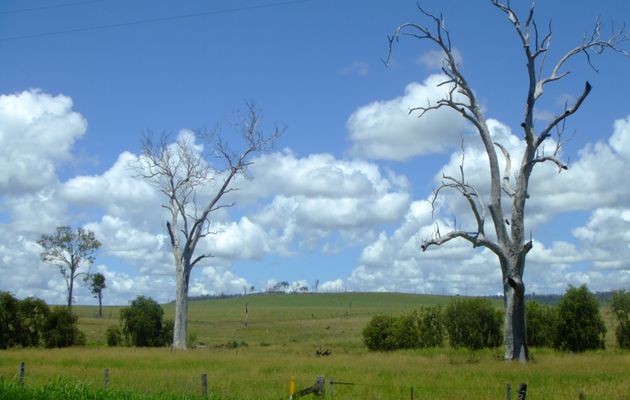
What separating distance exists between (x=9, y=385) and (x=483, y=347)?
89.3ft

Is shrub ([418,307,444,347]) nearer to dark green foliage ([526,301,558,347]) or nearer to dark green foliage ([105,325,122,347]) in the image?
dark green foliage ([526,301,558,347])

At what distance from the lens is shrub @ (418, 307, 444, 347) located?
3997 cm

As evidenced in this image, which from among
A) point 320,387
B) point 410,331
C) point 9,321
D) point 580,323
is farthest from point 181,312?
point 320,387

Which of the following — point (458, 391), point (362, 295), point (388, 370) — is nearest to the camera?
point (458, 391)

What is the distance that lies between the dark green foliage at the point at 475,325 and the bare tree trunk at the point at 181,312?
14486 mm

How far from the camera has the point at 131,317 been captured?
46.2m

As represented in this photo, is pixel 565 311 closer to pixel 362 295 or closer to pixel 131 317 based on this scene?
pixel 131 317

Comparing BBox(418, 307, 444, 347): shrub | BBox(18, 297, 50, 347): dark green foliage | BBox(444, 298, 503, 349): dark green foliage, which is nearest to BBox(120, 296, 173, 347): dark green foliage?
BBox(18, 297, 50, 347): dark green foliage

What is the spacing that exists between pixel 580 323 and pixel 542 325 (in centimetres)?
208

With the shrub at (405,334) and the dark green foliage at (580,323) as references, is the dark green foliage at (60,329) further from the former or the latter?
the dark green foliage at (580,323)

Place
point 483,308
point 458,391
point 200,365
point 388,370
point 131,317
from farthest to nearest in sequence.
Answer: point 131,317 → point 483,308 → point 200,365 → point 388,370 → point 458,391

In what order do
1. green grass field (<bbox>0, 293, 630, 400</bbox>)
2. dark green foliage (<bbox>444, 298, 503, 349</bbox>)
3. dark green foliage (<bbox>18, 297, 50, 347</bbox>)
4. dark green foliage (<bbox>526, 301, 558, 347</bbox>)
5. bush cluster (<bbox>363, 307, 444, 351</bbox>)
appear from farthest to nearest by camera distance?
1. dark green foliage (<bbox>18, 297, 50, 347</bbox>)
2. bush cluster (<bbox>363, 307, 444, 351</bbox>)
3. dark green foliage (<bbox>444, 298, 503, 349</bbox>)
4. dark green foliage (<bbox>526, 301, 558, 347</bbox>)
5. green grass field (<bbox>0, 293, 630, 400</bbox>)

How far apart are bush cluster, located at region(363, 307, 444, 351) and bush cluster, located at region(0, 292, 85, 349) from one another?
17.8 meters

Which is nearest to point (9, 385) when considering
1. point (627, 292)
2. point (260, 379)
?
point (260, 379)
